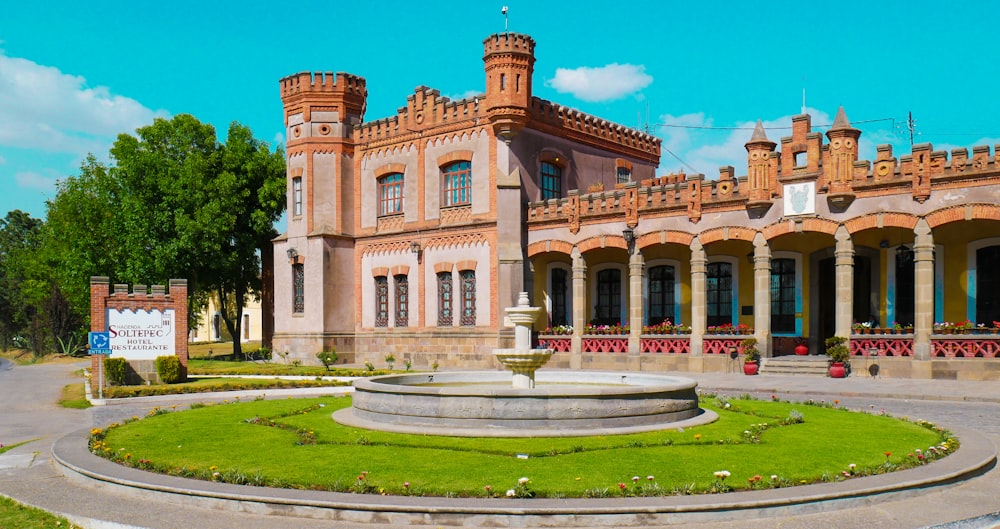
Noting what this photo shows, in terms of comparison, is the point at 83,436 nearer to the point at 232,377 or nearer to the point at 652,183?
the point at 232,377

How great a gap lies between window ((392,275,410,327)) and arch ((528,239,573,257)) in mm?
5907

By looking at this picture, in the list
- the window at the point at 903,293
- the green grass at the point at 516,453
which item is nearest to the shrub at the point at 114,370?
the green grass at the point at 516,453

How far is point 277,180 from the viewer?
40031 millimetres

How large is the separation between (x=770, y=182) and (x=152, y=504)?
845 inches

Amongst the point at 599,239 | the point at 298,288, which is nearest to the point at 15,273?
the point at 298,288

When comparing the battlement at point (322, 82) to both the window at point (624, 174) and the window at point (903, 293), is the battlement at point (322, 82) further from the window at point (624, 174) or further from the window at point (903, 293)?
the window at point (903, 293)

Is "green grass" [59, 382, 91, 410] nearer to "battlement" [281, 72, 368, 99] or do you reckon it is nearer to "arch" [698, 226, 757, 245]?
"battlement" [281, 72, 368, 99]

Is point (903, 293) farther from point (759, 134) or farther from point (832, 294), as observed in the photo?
point (759, 134)

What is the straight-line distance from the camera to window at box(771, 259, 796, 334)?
29.2 m

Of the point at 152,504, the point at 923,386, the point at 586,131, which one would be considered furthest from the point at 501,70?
the point at 152,504

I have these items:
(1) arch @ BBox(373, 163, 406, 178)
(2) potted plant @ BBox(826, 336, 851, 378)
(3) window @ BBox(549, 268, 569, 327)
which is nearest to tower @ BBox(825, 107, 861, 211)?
(2) potted plant @ BBox(826, 336, 851, 378)

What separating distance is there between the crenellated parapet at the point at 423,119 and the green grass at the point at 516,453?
1974 centimetres

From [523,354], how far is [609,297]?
19271 mm

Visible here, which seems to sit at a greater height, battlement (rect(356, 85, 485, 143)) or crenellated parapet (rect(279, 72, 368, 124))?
crenellated parapet (rect(279, 72, 368, 124))
